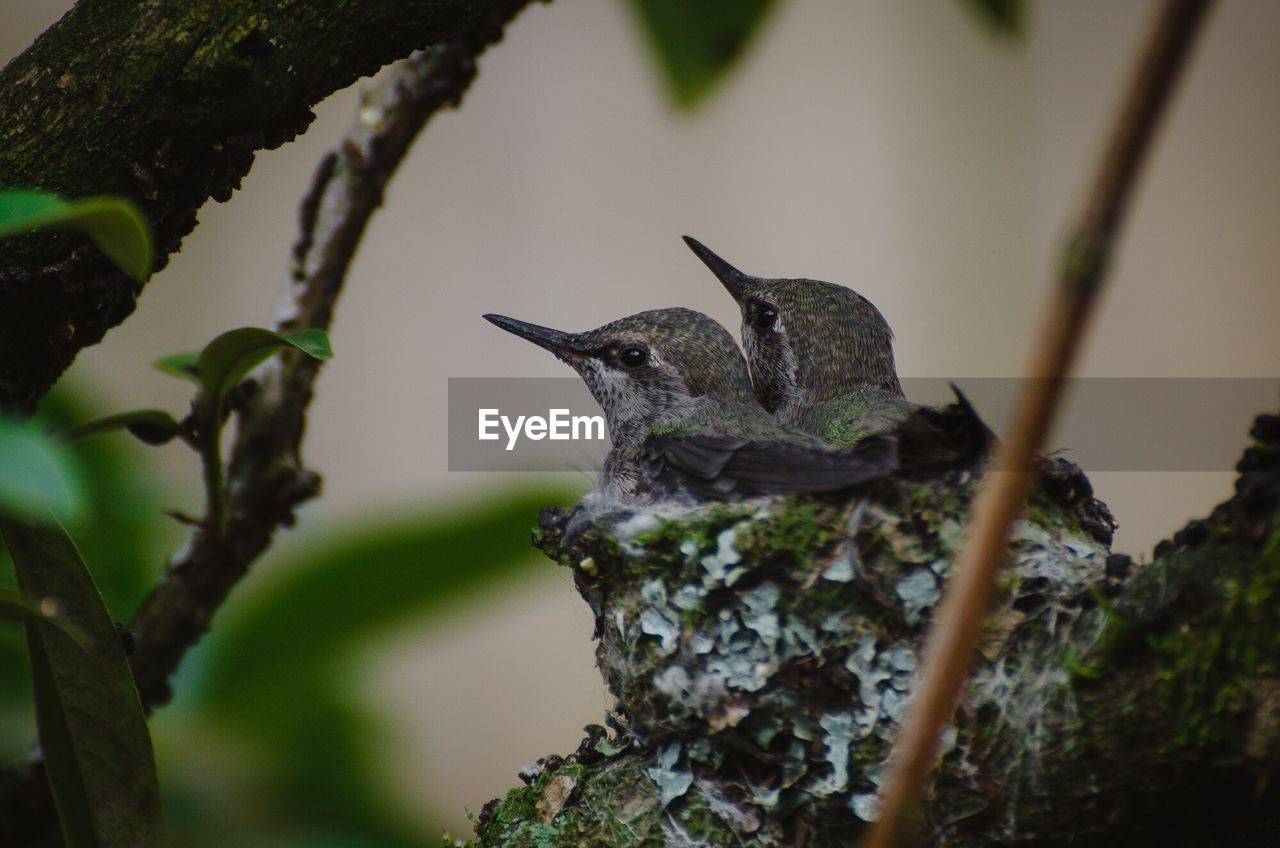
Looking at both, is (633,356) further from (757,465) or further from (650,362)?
(757,465)

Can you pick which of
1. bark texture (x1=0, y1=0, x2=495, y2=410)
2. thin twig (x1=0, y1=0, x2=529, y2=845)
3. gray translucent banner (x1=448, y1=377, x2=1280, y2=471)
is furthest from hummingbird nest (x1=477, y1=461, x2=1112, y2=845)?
gray translucent banner (x1=448, y1=377, x2=1280, y2=471)

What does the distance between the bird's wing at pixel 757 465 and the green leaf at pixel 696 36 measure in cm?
44

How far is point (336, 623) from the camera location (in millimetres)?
1437

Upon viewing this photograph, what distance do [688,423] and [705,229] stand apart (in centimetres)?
227

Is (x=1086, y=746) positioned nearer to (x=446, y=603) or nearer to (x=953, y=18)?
(x=446, y=603)

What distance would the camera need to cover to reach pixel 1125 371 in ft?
10.6

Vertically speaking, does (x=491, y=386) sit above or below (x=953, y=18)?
below

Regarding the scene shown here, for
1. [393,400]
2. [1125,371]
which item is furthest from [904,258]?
[393,400]

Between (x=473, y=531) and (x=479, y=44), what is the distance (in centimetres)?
65

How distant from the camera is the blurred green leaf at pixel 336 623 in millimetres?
1430

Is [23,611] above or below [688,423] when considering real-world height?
below

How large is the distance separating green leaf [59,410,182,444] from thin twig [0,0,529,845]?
0.22m

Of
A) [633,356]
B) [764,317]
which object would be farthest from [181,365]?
[764,317]

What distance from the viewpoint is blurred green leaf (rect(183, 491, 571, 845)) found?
4.69 feet
